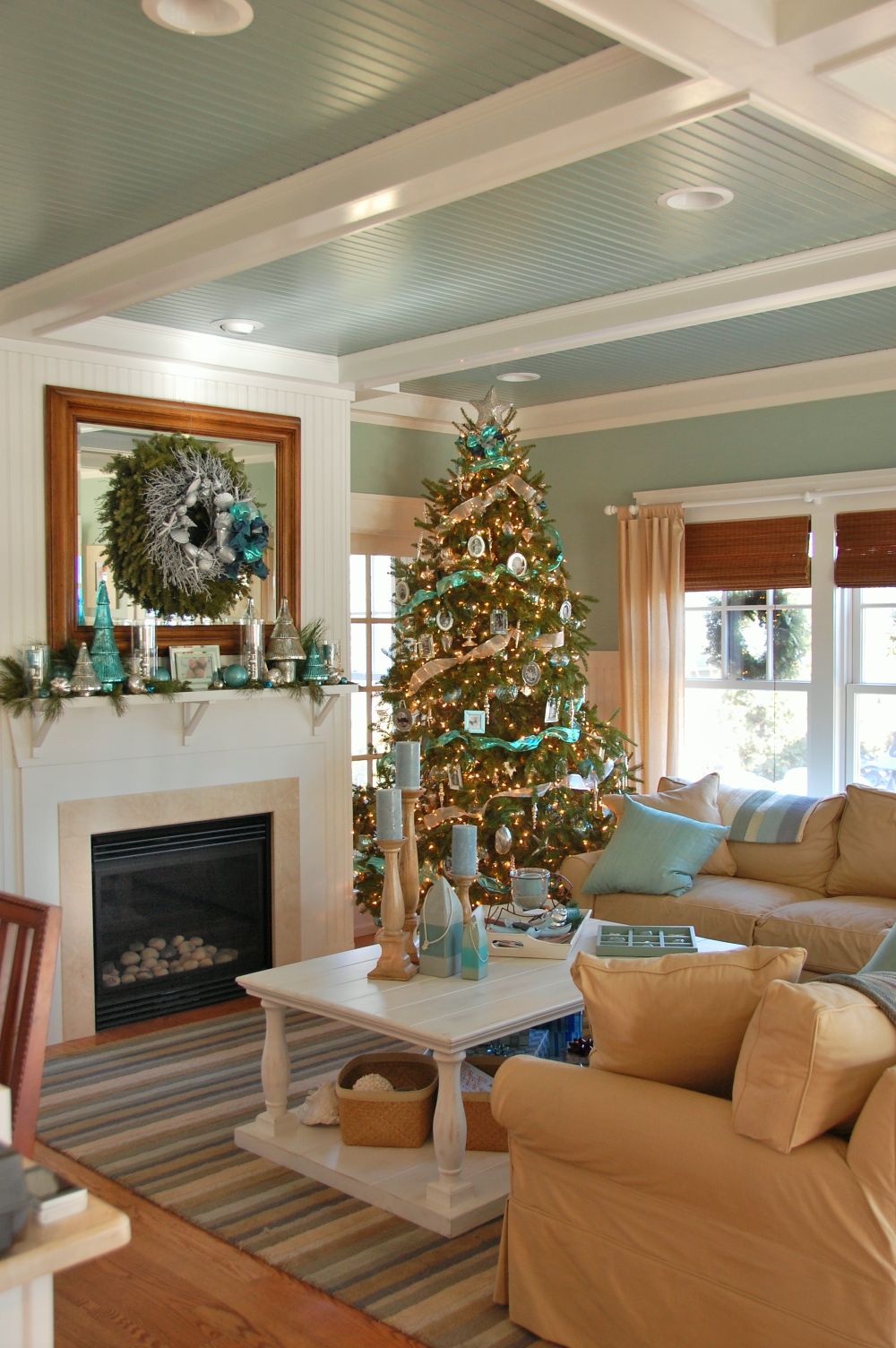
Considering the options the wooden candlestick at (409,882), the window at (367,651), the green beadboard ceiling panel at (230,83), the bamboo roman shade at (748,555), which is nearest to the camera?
the green beadboard ceiling panel at (230,83)

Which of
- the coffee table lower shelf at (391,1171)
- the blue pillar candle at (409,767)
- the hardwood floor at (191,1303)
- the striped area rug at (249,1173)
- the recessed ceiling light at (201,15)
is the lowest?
the hardwood floor at (191,1303)

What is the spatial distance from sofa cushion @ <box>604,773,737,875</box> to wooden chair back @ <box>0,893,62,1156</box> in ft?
11.0

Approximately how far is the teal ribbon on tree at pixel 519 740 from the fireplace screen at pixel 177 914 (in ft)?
3.01

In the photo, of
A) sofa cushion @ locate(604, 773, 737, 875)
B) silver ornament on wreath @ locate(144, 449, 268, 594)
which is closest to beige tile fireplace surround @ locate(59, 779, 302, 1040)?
silver ornament on wreath @ locate(144, 449, 268, 594)

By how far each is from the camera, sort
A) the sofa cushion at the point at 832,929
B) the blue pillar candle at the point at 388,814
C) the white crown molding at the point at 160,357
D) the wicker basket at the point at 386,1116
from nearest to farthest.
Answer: the wicker basket at the point at 386,1116 → the blue pillar candle at the point at 388,814 → the sofa cushion at the point at 832,929 → the white crown molding at the point at 160,357

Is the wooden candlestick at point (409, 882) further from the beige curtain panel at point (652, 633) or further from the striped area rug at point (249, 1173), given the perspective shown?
the beige curtain panel at point (652, 633)

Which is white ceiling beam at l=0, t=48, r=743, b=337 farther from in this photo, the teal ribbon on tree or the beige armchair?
the teal ribbon on tree

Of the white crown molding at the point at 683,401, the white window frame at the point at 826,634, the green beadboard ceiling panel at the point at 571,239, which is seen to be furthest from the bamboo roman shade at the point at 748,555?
the green beadboard ceiling panel at the point at 571,239

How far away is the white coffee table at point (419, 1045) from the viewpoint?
133 inches

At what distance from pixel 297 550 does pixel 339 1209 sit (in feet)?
9.95

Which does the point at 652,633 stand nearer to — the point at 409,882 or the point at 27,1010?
the point at 409,882

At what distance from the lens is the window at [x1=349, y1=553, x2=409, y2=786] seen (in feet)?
22.0

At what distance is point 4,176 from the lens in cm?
345

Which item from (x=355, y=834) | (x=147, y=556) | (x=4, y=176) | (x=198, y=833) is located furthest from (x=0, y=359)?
(x=355, y=834)
